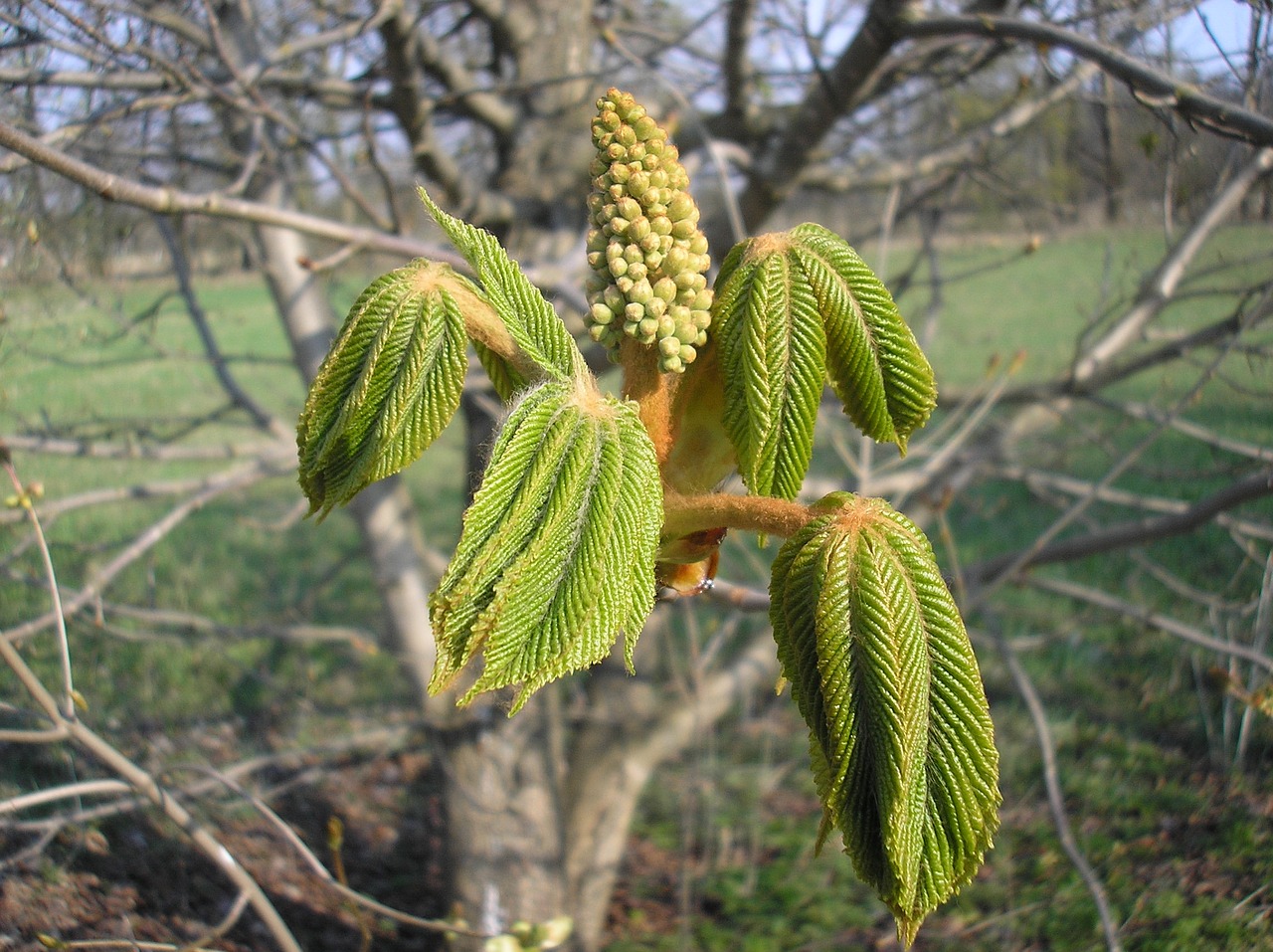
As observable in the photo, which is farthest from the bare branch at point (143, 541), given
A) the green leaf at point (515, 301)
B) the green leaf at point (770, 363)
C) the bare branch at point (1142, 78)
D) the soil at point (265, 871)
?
the bare branch at point (1142, 78)

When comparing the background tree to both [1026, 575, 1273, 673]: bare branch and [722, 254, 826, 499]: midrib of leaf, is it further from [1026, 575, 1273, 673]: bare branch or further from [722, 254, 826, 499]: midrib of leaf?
[722, 254, 826, 499]: midrib of leaf

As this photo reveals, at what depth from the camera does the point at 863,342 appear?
98 centimetres

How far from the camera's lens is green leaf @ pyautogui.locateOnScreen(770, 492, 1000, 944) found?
0.79m

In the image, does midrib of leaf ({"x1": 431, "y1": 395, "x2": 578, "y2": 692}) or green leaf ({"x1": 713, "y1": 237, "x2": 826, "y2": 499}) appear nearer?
midrib of leaf ({"x1": 431, "y1": 395, "x2": 578, "y2": 692})

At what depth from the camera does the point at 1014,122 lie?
2.93 metres

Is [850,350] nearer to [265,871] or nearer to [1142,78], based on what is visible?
[1142,78]

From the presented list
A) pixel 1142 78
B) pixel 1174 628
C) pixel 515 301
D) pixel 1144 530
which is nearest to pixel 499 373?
pixel 515 301

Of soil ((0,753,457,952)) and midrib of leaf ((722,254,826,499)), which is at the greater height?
midrib of leaf ((722,254,826,499))

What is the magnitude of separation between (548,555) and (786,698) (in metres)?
4.37

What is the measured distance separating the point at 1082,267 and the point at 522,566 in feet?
11.9

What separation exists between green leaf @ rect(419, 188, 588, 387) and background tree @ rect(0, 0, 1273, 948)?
725mm

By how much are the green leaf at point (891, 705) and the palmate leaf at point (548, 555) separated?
16cm

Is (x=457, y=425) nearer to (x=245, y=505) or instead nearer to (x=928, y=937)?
(x=245, y=505)

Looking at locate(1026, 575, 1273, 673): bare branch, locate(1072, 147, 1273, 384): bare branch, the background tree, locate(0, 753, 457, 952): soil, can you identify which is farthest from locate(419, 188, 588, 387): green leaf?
locate(1072, 147, 1273, 384): bare branch
